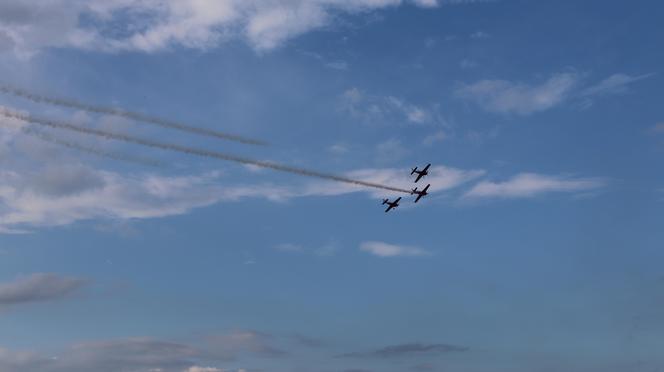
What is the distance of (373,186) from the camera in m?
152

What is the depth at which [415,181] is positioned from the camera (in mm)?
176625

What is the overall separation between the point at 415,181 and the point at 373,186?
92.4 ft

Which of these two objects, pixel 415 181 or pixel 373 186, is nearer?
pixel 373 186
